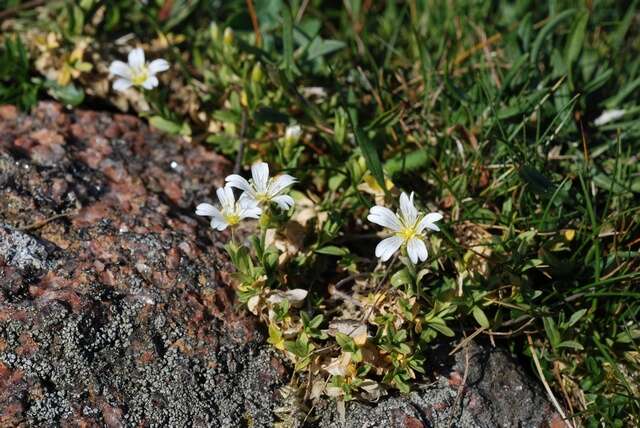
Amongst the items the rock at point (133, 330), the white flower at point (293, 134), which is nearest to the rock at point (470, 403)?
the rock at point (133, 330)

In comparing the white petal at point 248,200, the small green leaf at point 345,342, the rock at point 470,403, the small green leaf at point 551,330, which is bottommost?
the rock at point 470,403

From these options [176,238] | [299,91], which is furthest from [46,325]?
[299,91]

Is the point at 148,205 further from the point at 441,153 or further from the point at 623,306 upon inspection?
the point at 623,306

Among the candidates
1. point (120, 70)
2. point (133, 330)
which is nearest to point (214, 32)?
point (120, 70)

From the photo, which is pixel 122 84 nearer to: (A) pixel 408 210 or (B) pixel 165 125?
(B) pixel 165 125

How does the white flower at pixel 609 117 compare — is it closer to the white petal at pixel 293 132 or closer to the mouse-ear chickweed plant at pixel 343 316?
the mouse-ear chickweed plant at pixel 343 316

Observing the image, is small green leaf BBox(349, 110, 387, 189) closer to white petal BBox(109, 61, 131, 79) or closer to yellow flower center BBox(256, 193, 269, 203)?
yellow flower center BBox(256, 193, 269, 203)

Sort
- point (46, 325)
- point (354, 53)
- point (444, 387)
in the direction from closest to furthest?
point (46, 325) < point (444, 387) < point (354, 53)
